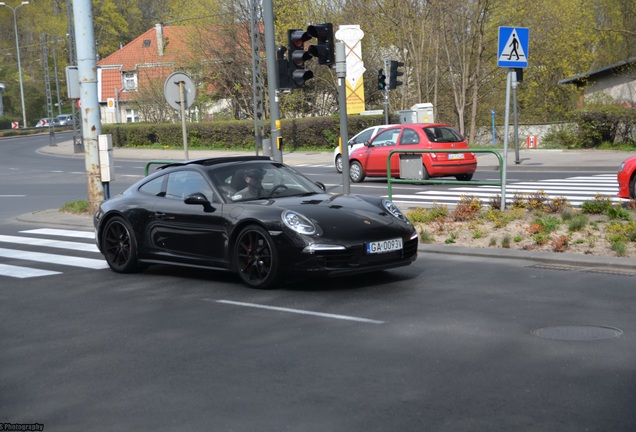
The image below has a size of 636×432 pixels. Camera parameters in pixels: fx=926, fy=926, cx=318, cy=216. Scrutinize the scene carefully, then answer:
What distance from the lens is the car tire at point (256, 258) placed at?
968cm

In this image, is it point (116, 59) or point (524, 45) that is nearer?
point (524, 45)

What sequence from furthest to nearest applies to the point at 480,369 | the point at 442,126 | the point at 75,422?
1. the point at 442,126
2. the point at 480,369
3. the point at 75,422

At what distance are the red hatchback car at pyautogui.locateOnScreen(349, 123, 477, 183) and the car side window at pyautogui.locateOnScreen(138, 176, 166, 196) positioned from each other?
9.70m

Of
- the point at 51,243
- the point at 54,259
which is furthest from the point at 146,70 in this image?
the point at 54,259

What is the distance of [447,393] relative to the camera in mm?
5734

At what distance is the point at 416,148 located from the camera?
2381 centimetres

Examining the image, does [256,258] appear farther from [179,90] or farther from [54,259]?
[179,90]

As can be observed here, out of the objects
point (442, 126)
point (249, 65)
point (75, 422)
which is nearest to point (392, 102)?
point (249, 65)

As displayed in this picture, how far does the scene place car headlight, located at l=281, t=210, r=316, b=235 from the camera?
9.57m

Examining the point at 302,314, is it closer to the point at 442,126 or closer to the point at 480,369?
the point at 480,369

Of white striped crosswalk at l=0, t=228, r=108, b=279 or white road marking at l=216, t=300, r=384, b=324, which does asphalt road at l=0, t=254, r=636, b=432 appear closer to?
white road marking at l=216, t=300, r=384, b=324

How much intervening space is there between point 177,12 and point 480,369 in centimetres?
6748

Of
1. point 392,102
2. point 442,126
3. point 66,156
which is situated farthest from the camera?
point 66,156

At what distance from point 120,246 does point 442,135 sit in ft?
45.5
